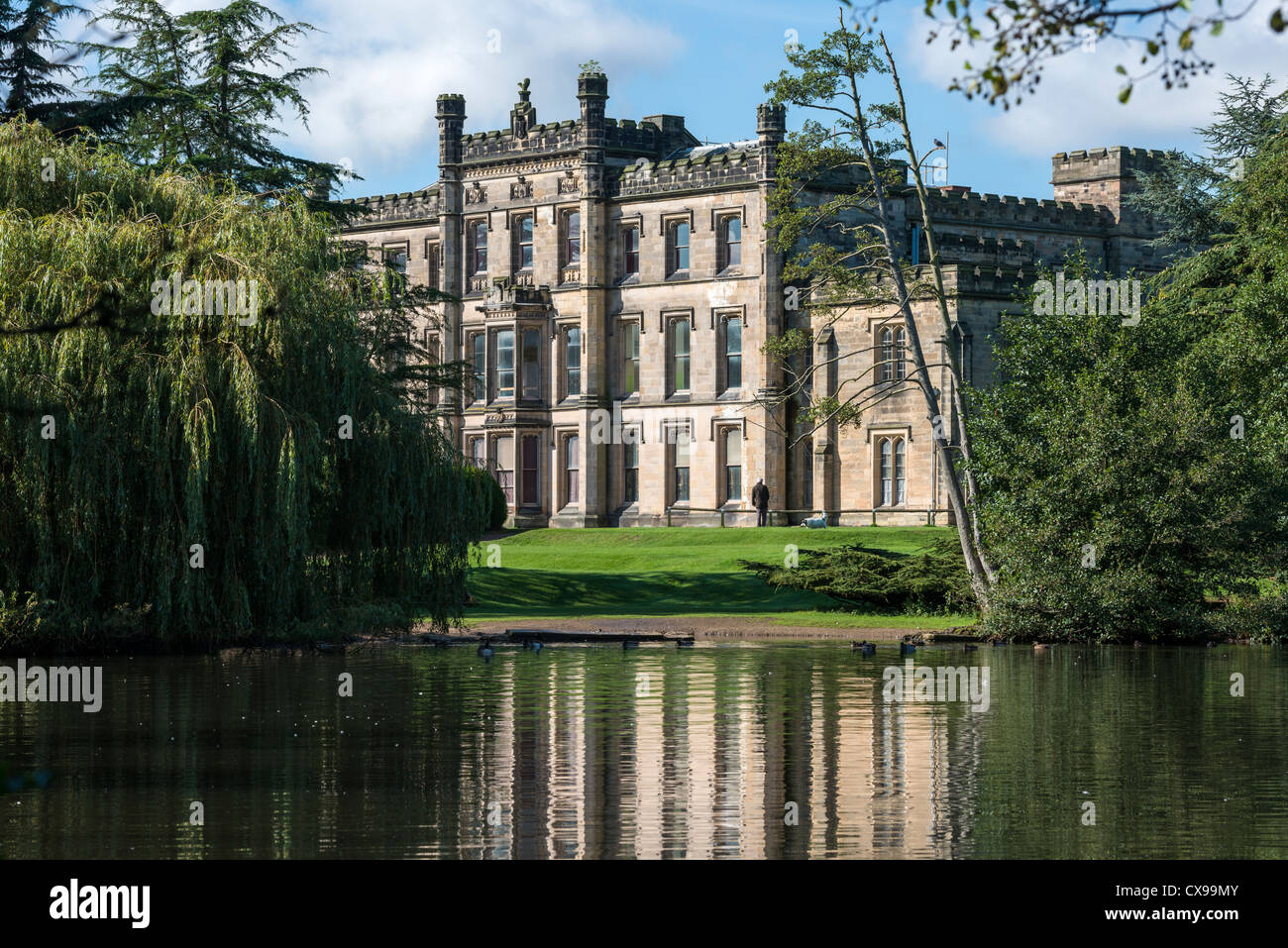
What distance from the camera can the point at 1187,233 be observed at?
59.7 meters

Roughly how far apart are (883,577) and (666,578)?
7.84 meters

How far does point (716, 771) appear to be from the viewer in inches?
652

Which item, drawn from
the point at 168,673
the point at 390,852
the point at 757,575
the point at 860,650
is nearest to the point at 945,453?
the point at 860,650

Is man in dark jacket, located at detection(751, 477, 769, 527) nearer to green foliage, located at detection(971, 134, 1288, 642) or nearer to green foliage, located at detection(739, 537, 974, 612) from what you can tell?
green foliage, located at detection(739, 537, 974, 612)

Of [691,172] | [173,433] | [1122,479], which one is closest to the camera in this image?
[173,433]

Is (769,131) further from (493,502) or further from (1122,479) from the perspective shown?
(1122,479)

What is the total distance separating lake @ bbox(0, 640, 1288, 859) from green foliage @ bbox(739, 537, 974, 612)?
11.9 m

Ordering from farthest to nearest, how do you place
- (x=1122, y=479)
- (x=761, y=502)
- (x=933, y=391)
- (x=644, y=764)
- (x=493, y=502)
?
1. (x=493, y=502)
2. (x=761, y=502)
3. (x=933, y=391)
4. (x=1122, y=479)
5. (x=644, y=764)

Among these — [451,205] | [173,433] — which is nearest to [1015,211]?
[451,205]

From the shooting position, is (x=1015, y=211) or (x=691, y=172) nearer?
(x=691, y=172)

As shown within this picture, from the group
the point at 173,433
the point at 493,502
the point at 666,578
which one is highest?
the point at 173,433

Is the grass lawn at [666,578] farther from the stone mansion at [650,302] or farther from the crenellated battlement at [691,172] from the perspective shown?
the crenellated battlement at [691,172]

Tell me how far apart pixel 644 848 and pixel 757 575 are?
108ft

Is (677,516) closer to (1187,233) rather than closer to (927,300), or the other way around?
(927,300)
